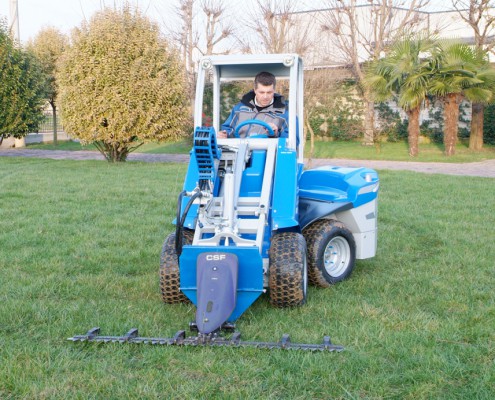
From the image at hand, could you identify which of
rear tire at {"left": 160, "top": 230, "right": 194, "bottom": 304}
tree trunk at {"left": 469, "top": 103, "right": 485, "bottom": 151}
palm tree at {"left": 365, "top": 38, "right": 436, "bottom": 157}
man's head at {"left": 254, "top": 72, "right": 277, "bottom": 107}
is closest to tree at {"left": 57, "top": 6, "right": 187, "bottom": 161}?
palm tree at {"left": 365, "top": 38, "right": 436, "bottom": 157}

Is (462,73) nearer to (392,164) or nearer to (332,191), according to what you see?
(392,164)

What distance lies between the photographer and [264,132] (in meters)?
5.87

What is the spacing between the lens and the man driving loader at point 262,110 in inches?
232

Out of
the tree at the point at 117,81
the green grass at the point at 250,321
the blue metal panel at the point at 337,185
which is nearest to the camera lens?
the green grass at the point at 250,321

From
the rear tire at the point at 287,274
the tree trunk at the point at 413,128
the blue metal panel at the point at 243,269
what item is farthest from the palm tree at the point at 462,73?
the blue metal panel at the point at 243,269

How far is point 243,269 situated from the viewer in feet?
15.1

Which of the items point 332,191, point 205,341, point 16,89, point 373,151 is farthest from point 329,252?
point 373,151

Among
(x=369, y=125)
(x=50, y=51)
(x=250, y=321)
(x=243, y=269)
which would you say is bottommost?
(x=250, y=321)

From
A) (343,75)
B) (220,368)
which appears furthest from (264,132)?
(343,75)

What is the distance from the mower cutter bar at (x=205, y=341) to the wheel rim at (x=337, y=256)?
1732mm

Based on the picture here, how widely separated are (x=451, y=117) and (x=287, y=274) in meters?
15.8

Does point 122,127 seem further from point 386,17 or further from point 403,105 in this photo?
point 386,17

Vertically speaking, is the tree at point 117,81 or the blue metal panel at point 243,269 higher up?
the tree at point 117,81

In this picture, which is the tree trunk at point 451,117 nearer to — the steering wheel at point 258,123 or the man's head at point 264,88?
the man's head at point 264,88
